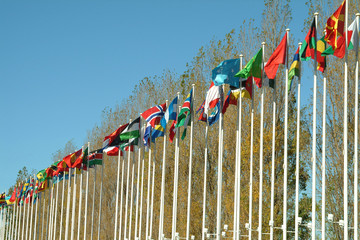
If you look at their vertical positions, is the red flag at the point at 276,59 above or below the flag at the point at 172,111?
above

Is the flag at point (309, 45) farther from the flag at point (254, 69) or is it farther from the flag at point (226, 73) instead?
the flag at point (226, 73)

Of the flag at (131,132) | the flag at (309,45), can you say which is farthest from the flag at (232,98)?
the flag at (131,132)

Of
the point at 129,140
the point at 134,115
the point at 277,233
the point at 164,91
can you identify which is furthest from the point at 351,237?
the point at 134,115

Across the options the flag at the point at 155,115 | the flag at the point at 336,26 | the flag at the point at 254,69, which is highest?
the flag at the point at 336,26

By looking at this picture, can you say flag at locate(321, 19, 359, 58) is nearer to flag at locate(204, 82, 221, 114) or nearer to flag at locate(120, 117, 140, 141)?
flag at locate(204, 82, 221, 114)

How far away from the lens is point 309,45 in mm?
15695

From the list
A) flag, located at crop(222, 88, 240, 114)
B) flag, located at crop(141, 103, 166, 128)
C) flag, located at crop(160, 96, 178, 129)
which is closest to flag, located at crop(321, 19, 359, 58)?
flag, located at crop(222, 88, 240, 114)

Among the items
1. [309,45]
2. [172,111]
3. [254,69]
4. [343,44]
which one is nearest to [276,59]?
[254,69]

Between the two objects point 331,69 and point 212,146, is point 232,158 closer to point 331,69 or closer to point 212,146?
point 212,146

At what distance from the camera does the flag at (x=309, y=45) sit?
15578 millimetres

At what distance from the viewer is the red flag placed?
1658 cm

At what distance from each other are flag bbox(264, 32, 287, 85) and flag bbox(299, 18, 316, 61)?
554 mm

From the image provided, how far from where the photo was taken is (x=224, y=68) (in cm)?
1833

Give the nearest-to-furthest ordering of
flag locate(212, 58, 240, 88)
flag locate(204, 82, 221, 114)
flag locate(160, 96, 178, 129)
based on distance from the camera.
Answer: flag locate(212, 58, 240, 88) → flag locate(204, 82, 221, 114) → flag locate(160, 96, 178, 129)
